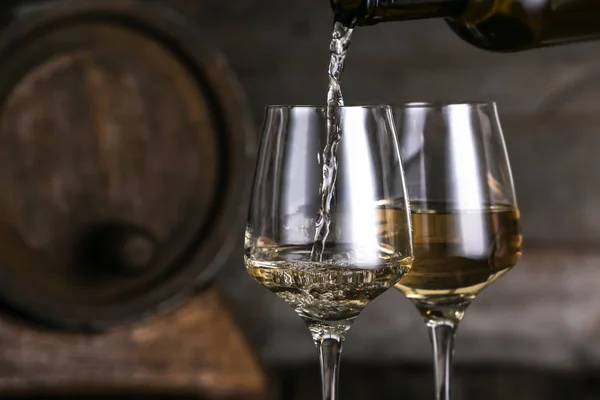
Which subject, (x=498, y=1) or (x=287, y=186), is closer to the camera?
(x=287, y=186)

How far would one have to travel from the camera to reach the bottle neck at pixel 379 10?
0.75 meters

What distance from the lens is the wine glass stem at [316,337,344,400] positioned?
70 cm

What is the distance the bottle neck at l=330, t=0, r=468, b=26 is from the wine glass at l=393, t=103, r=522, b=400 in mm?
77

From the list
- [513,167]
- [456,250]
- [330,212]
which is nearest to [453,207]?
[456,250]

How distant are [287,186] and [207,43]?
2.50ft

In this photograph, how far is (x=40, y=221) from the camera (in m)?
1.49

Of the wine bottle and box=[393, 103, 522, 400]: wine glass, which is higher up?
the wine bottle

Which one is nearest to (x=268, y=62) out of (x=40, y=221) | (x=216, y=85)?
(x=216, y=85)

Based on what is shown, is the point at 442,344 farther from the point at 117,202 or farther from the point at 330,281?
the point at 117,202

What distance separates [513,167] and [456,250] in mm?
766

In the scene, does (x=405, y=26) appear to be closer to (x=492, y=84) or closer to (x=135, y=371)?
(x=492, y=84)

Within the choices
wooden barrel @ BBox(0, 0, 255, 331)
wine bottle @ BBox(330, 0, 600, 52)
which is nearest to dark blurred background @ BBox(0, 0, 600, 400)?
wooden barrel @ BBox(0, 0, 255, 331)

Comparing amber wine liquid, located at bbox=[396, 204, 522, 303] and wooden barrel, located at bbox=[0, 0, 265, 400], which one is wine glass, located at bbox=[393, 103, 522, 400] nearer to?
amber wine liquid, located at bbox=[396, 204, 522, 303]

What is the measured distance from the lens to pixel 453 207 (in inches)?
31.9
